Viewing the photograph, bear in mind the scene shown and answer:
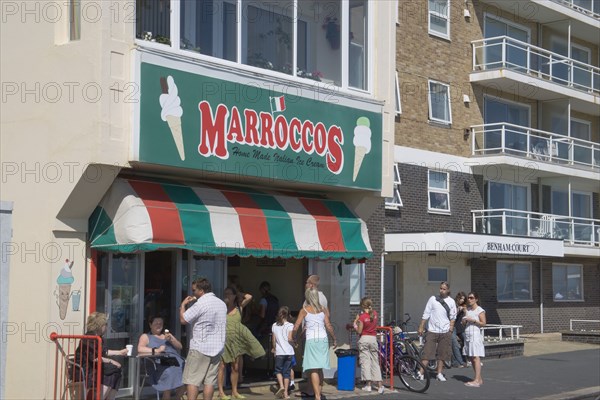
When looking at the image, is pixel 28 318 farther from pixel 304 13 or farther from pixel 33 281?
pixel 304 13

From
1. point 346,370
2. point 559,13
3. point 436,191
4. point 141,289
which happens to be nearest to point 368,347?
point 346,370

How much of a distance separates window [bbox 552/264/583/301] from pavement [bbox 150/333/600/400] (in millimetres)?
7846

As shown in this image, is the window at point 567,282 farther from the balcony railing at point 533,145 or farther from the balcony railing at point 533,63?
the balcony railing at point 533,63

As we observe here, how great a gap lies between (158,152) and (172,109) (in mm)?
687

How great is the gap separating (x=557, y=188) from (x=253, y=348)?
21.4 meters

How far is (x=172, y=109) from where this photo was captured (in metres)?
13.2

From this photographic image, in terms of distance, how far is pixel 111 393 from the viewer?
11.8 m

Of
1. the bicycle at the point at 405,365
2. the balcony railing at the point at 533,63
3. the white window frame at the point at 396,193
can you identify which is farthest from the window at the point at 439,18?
the bicycle at the point at 405,365

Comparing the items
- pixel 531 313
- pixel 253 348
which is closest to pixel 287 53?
pixel 253 348

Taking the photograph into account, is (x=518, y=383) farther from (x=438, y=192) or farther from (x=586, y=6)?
(x=586, y=6)

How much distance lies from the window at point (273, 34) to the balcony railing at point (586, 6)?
19150 mm

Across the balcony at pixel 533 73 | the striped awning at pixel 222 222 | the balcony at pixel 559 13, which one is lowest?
the striped awning at pixel 222 222

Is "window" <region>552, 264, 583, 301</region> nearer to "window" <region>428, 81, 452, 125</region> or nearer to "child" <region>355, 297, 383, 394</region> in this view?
"window" <region>428, 81, 452, 125</region>

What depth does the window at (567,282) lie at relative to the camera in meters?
33.0
